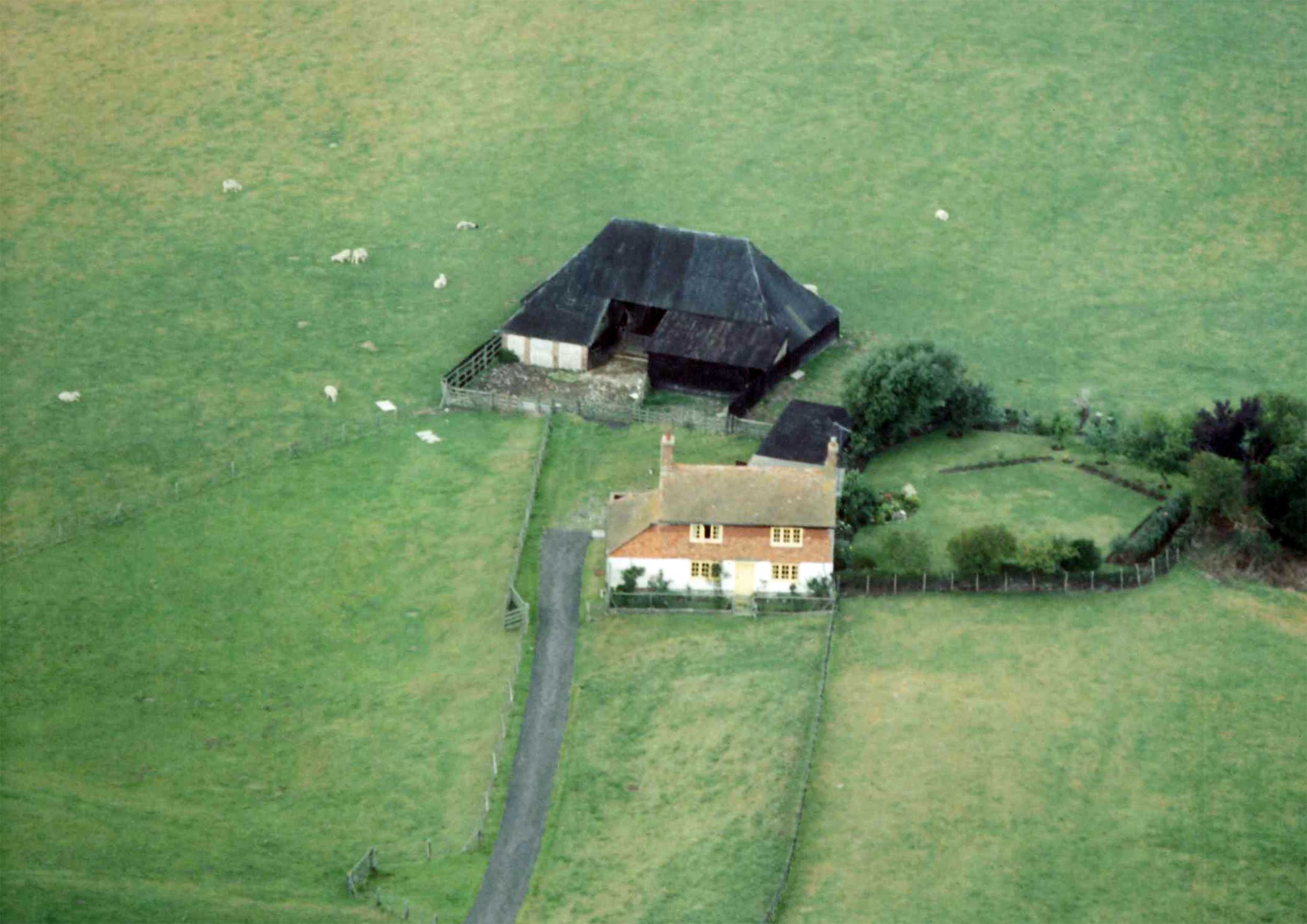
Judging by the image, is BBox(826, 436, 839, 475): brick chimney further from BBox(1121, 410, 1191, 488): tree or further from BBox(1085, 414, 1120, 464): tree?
BBox(1085, 414, 1120, 464): tree

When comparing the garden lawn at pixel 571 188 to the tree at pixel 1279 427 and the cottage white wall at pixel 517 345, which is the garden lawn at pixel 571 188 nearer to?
the cottage white wall at pixel 517 345

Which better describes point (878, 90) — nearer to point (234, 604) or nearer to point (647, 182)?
point (647, 182)

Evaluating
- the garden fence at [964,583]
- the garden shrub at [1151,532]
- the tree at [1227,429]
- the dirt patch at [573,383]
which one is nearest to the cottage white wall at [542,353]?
the dirt patch at [573,383]

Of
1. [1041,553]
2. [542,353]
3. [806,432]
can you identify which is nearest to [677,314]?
[542,353]

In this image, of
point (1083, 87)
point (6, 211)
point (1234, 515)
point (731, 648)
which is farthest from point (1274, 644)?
point (6, 211)

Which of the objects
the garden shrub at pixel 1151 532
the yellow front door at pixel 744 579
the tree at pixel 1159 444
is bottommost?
the yellow front door at pixel 744 579

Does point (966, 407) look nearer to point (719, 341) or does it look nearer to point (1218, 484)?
point (719, 341)

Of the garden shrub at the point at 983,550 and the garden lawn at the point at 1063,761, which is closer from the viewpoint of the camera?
the garden lawn at the point at 1063,761
